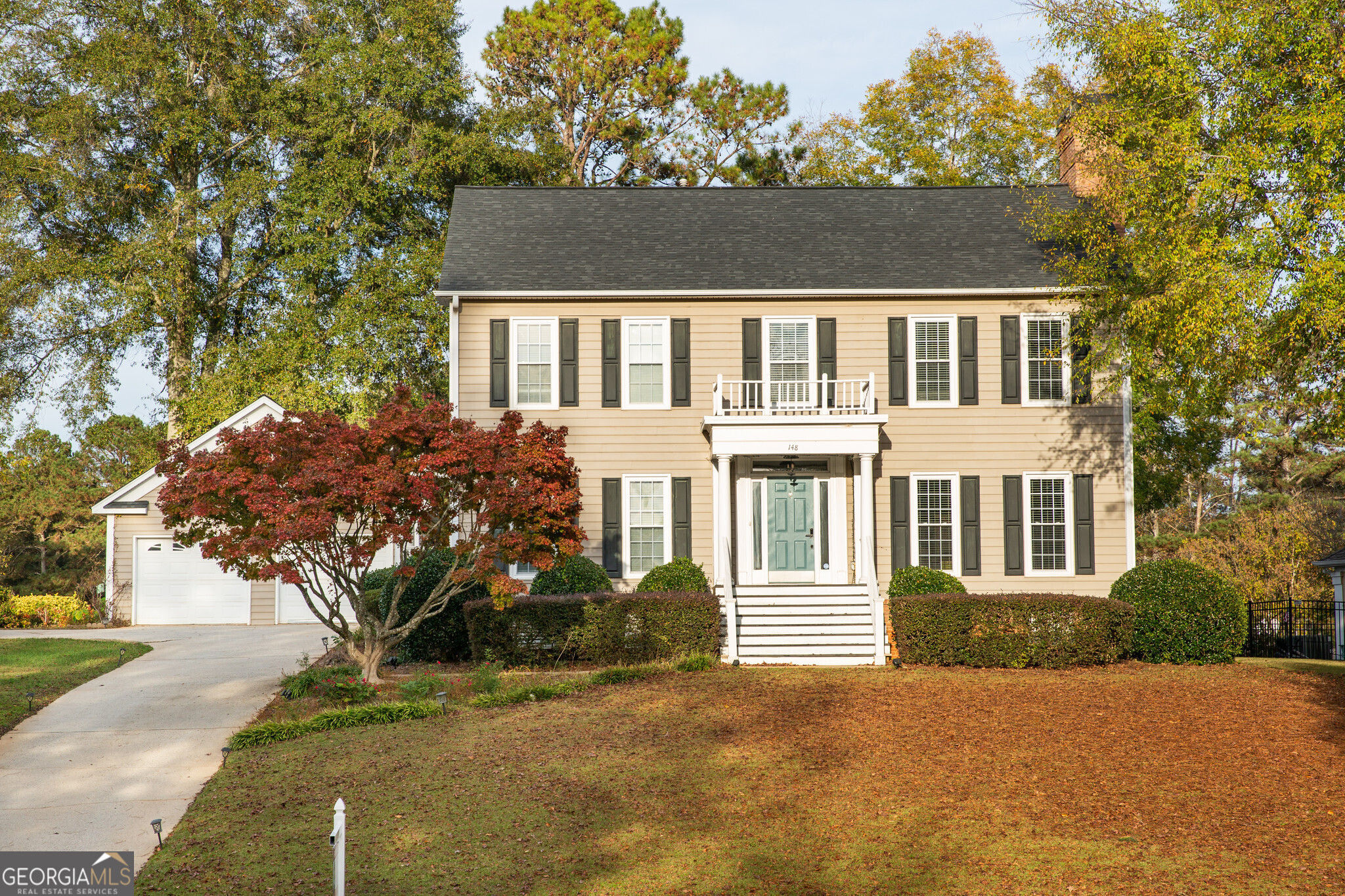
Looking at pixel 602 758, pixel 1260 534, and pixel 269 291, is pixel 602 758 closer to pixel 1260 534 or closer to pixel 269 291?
pixel 1260 534

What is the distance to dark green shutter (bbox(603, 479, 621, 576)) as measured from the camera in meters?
18.0

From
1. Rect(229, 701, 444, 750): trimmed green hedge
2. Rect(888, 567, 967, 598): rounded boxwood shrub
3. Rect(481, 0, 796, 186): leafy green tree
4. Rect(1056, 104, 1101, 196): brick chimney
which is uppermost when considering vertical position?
Rect(481, 0, 796, 186): leafy green tree

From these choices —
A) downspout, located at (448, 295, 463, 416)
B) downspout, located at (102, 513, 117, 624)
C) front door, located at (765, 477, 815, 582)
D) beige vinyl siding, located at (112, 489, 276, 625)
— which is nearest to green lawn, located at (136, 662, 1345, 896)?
front door, located at (765, 477, 815, 582)

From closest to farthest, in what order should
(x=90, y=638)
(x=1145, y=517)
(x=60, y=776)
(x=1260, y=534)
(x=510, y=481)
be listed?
(x=60, y=776) < (x=510, y=481) < (x=90, y=638) < (x=1260, y=534) < (x=1145, y=517)

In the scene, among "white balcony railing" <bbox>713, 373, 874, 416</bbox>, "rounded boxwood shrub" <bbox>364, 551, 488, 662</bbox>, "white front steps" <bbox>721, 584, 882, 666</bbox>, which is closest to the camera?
"white front steps" <bbox>721, 584, 882, 666</bbox>

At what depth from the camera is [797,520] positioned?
1847 cm

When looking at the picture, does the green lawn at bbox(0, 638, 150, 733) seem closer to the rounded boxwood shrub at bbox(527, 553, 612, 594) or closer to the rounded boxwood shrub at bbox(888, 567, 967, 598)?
the rounded boxwood shrub at bbox(527, 553, 612, 594)

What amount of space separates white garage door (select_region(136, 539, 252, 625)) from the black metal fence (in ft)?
68.5

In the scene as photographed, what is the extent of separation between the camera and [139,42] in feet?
94.2

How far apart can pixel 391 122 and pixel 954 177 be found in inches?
640

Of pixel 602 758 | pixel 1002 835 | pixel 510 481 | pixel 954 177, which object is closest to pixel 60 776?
pixel 602 758

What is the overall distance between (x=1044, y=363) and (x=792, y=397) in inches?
175

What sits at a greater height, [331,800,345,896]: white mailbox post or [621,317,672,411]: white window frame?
[621,317,672,411]: white window frame

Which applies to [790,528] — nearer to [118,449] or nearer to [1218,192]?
[1218,192]
